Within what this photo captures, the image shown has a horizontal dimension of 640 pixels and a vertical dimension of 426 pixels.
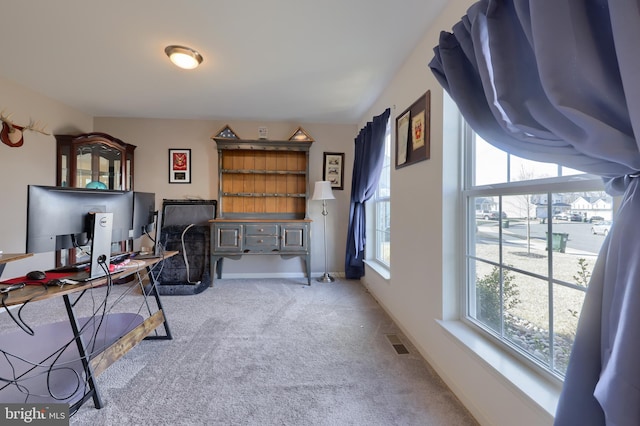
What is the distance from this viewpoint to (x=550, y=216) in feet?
3.64

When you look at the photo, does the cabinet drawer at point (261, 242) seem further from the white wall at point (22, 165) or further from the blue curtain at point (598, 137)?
the blue curtain at point (598, 137)

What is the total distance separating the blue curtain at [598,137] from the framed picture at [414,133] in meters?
0.92

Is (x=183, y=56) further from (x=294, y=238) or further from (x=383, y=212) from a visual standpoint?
(x=383, y=212)

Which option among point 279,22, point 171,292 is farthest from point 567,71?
point 171,292

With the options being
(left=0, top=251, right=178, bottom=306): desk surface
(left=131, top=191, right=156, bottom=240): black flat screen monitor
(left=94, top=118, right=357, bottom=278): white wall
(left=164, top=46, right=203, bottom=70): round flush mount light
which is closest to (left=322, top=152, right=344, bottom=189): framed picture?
(left=94, top=118, right=357, bottom=278): white wall

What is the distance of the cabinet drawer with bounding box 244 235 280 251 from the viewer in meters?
3.41

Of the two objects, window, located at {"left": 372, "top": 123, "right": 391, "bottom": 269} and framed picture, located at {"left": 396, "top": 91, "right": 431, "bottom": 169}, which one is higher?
framed picture, located at {"left": 396, "top": 91, "right": 431, "bottom": 169}

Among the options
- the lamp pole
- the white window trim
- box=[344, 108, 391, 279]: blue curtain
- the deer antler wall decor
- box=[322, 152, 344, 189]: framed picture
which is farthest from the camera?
box=[322, 152, 344, 189]: framed picture

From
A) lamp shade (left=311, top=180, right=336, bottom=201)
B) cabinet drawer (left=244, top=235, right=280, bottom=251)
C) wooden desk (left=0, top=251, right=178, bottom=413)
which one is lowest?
wooden desk (left=0, top=251, right=178, bottom=413)

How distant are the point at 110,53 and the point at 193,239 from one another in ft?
7.42

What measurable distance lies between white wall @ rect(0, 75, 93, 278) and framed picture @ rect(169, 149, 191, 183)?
1.25 metres

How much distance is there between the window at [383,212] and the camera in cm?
296

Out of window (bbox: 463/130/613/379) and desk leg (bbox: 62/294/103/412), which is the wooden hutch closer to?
desk leg (bbox: 62/294/103/412)

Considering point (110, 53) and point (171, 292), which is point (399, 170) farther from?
point (171, 292)
